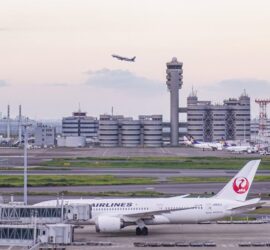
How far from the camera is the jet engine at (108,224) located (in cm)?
5638

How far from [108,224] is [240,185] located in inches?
417

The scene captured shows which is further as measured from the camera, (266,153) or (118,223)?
(266,153)

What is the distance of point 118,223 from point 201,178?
160 feet

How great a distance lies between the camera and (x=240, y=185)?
60.1 m

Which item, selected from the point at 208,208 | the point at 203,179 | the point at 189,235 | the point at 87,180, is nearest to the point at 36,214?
the point at 189,235

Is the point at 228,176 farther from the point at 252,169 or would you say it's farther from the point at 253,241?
the point at 253,241

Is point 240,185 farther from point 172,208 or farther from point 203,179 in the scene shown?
point 203,179

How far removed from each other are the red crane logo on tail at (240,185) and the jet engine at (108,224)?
936 centimetres

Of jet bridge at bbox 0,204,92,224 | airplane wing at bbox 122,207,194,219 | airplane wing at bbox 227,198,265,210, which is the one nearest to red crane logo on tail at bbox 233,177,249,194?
airplane wing at bbox 227,198,265,210

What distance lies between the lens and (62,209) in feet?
164

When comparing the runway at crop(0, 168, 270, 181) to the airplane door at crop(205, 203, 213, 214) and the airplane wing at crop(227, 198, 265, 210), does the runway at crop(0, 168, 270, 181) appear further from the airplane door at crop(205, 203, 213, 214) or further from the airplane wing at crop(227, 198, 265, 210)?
the airplane wing at crop(227, 198, 265, 210)

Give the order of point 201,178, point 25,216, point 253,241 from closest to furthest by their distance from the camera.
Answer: point 25,216 < point 253,241 < point 201,178

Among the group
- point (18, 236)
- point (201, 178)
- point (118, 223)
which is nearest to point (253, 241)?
point (118, 223)

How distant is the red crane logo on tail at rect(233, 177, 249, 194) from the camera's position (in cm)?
5994
